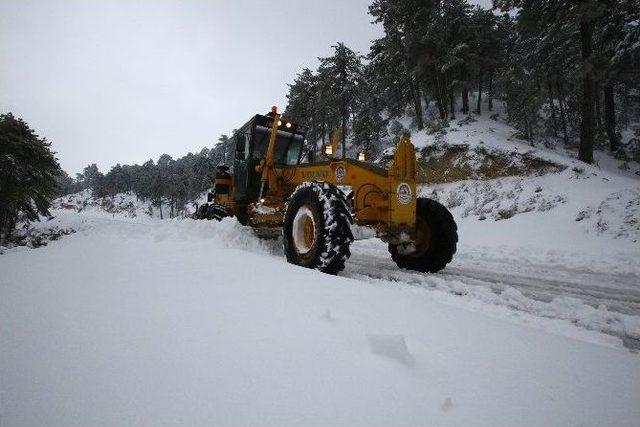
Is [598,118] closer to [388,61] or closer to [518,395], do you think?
[388,61]

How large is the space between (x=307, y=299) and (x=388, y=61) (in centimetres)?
2783

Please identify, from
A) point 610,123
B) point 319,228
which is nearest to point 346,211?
point 319,228

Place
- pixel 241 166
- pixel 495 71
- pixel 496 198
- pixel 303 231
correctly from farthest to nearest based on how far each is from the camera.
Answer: pixel 495 71 < pixel 496 198 < pixel 241 166 < pixel 303 231

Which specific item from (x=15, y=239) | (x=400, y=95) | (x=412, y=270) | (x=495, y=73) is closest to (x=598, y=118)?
(x=495, y=73)

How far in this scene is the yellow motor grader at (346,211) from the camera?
4191 millimetres

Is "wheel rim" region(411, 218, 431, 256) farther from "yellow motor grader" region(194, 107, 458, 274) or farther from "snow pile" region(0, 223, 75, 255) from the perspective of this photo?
"snow pile" region(0, 223, 75, 255)

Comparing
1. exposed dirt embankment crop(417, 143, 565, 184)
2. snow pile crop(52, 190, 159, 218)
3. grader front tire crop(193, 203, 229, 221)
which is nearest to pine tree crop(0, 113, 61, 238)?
grader front tire crop(193, 203, 229, 221)

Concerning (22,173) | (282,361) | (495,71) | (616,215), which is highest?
(495,71)

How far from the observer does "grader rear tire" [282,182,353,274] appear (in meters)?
4.07

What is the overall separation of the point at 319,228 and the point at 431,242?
1.96 m

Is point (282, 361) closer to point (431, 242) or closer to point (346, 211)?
point (346, 211)

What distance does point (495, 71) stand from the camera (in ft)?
143

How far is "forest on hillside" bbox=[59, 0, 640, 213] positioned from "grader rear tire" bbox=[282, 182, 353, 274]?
4.75 m

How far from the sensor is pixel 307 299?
7.63 ft
